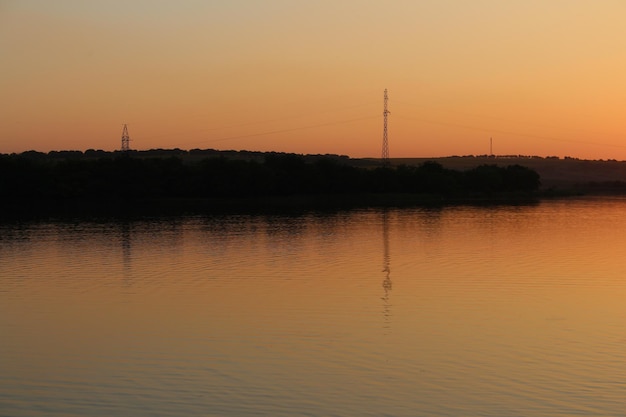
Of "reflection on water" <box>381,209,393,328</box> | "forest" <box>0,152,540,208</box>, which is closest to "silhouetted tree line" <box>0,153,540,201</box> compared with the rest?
"forest" <box>0,152,540,208</box>

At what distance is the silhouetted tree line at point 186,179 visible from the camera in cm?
8994

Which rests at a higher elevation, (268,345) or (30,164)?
(30,164)

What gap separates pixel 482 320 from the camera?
18578mm

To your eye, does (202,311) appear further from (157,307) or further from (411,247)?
(411,247)

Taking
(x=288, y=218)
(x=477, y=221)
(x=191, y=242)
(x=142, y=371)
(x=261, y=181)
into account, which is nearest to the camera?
(x=142, y=371)

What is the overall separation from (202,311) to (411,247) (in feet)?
61.7

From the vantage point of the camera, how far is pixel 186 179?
316 ft

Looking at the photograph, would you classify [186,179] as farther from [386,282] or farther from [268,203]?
[386,282]

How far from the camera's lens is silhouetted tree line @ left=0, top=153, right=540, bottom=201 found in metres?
89.9

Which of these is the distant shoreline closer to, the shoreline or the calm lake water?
the shoreline

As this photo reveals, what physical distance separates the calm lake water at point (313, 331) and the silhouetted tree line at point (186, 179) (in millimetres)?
56603

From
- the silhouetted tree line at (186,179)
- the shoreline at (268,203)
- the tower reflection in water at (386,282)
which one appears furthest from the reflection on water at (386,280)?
the silhouetted tree line at (186,179)

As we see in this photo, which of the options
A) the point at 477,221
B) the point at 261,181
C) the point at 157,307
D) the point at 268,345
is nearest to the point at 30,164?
the point at 261,181

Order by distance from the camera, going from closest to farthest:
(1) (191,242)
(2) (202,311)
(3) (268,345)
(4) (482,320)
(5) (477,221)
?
(3) (268,345), (4) (482,320), (2) (202,311), (1) (191,242), (5) (477,221)
